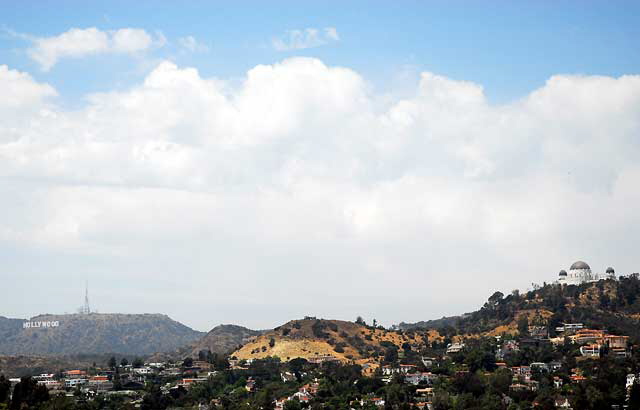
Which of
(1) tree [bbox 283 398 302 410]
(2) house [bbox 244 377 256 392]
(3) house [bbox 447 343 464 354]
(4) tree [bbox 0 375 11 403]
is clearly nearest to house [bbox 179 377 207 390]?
(2) house [bbox 244 377 256 392]

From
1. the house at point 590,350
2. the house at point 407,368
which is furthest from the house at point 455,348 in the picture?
the house at point 590,350

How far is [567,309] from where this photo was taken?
14275cm

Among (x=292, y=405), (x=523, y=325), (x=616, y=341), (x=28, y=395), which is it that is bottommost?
(x=292, y=405)

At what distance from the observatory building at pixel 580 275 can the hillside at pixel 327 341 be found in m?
26.2

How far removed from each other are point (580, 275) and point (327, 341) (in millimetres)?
47215

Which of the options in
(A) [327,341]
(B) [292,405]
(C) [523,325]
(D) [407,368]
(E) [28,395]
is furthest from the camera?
(A) [327,341]

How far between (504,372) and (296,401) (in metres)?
25.7

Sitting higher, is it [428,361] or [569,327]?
[569,327]

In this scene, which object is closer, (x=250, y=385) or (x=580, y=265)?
(x=250, y=385)

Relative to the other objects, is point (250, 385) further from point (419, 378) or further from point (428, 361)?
point (428, 361)

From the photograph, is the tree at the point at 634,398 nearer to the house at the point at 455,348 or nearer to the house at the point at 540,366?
the house at the point at 540,366

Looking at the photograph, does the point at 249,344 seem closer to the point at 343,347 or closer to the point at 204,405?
the point at 343,347

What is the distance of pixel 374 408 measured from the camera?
89.2m

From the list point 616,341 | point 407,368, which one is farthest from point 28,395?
point 616,341
